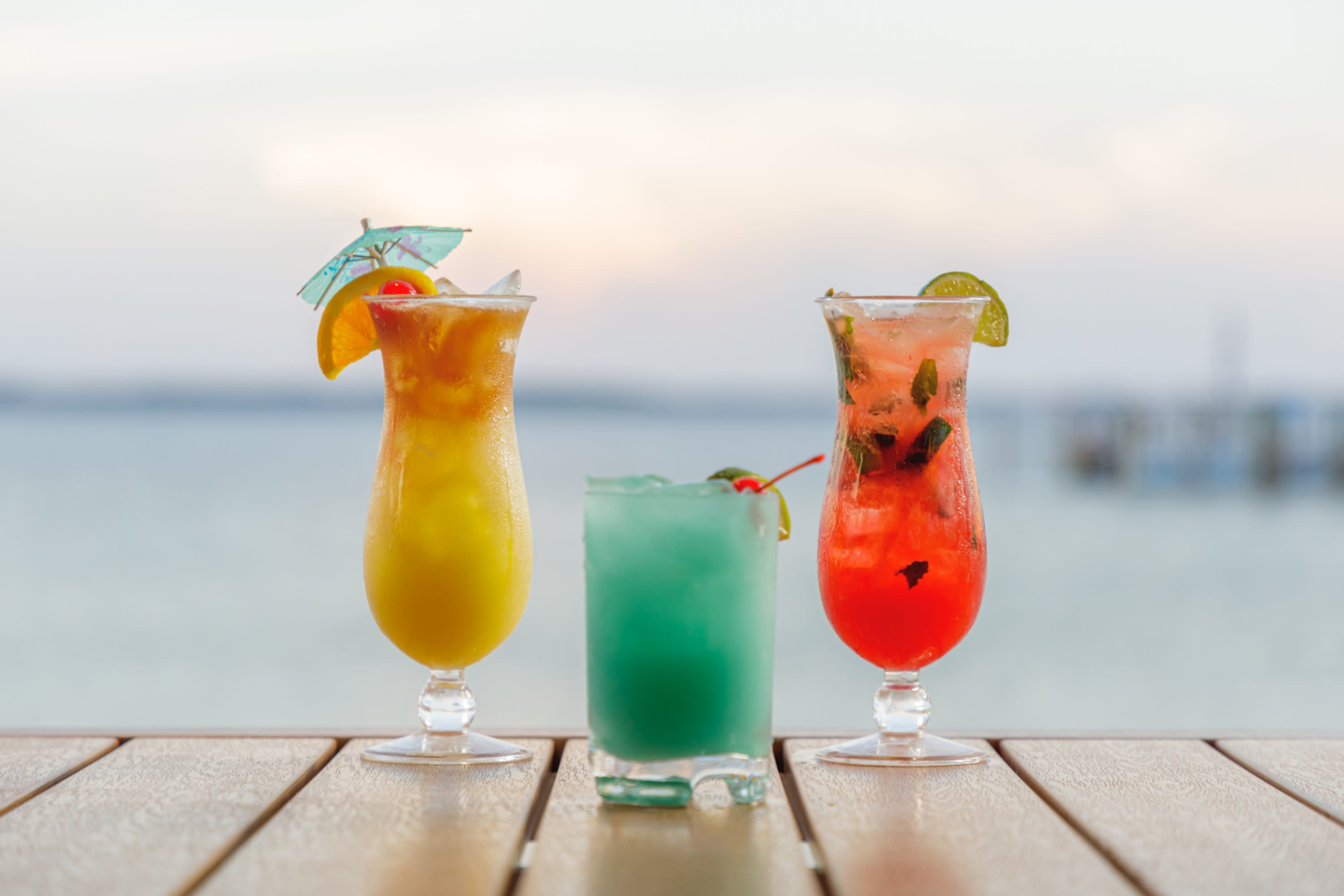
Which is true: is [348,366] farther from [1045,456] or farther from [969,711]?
[1045,456]

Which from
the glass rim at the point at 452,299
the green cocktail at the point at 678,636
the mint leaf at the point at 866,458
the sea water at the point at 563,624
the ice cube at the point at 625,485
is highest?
the glass rim at the point at 452,299

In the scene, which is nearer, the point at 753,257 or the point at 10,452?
the point at 753,257

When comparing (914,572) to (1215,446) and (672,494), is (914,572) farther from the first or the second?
(1215,446)

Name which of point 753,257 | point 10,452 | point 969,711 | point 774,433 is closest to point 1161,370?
point 753,257

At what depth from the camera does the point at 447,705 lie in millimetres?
1372

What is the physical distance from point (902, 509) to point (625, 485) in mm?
347

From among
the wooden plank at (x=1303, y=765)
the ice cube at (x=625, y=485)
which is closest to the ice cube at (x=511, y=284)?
the ice cube at (x=625, y=485)

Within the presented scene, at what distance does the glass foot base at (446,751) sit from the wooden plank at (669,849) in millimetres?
144

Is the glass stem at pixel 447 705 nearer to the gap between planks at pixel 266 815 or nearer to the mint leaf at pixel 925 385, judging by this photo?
the gap between planks at pixel 266 815

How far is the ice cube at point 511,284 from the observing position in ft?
4.77

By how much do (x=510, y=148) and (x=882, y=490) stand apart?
11.1 m

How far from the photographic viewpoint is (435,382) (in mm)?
1392

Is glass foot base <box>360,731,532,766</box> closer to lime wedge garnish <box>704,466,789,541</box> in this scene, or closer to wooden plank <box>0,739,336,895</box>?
wooden plank <box>0,739,336,895</box>

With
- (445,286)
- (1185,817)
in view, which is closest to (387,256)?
(445,286)
